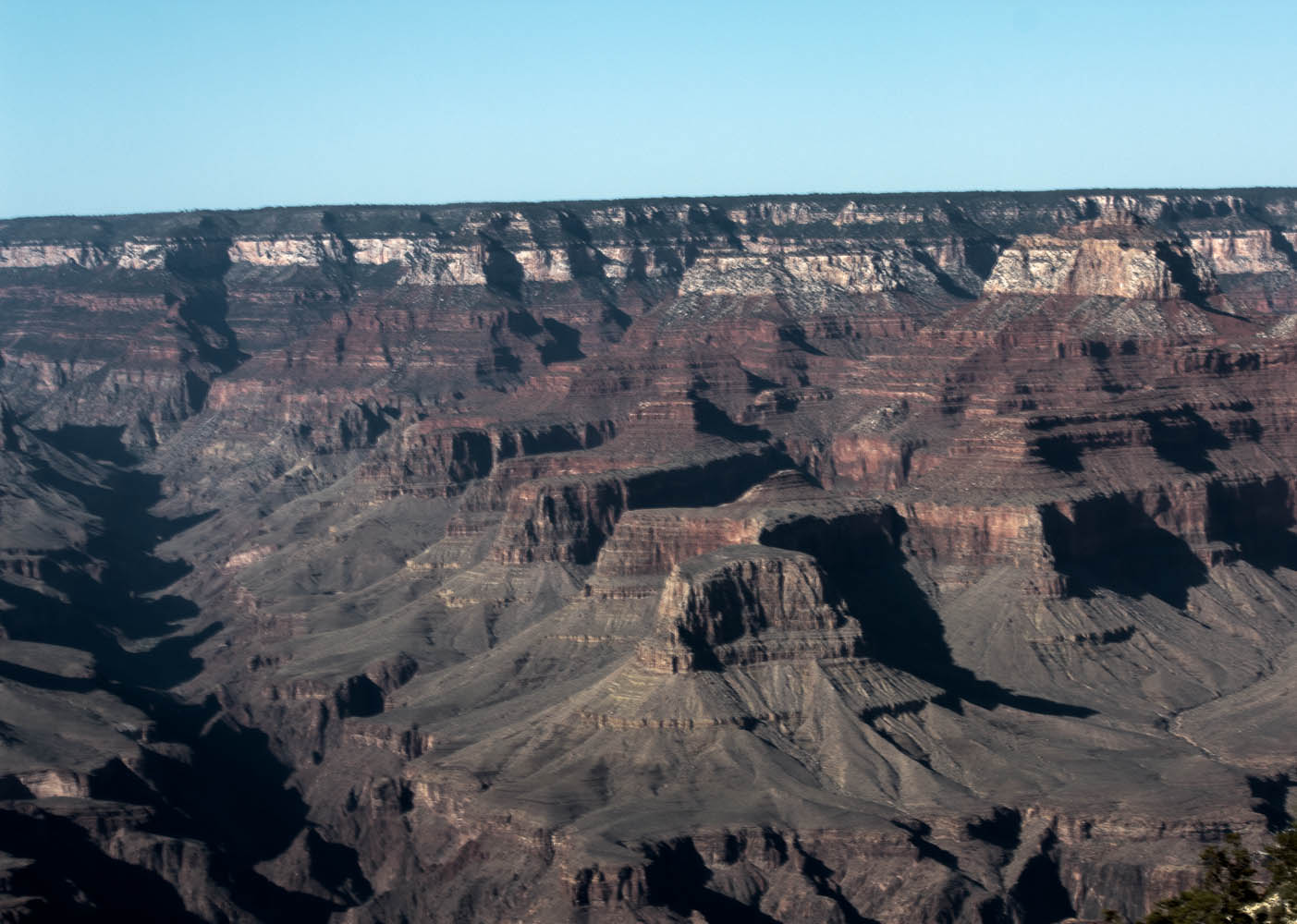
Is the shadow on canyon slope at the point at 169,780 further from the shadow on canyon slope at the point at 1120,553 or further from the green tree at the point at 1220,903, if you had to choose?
the green tree at the point at 1220,903

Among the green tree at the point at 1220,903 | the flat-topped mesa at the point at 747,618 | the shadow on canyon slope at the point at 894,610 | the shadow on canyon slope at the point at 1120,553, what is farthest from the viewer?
the shadow on canyon slope at the point at 1120,553

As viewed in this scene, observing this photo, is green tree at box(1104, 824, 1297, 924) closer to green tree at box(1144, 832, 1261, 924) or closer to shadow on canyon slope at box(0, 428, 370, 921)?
green tree at box(1144, 832, 1261, 924)

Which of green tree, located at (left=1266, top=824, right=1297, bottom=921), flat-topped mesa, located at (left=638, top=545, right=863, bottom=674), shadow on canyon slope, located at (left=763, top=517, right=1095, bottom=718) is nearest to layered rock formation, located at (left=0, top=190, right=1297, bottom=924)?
flat-topped mesa, located at (left=638, top=545, right=863, bottom=674)

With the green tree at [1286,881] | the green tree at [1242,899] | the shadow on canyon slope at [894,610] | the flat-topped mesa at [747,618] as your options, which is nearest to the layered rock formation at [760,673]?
the flat-topped mesa at [747,618]

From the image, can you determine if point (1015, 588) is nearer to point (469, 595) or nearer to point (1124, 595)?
point (1124, 595)

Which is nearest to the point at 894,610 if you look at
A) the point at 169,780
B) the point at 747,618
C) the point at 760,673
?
the point at 747,618

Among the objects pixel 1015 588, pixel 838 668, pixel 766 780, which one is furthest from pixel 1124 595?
pixel 766 780
